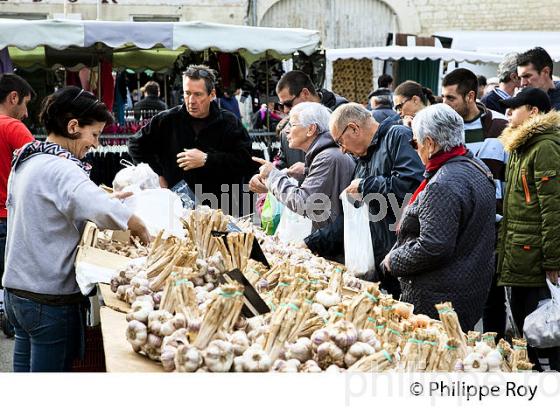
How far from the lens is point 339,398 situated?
1.92 meters

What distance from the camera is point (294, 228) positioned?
5.02 m

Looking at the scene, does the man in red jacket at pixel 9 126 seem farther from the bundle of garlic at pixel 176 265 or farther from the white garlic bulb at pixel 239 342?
the white garlic bulb at pixel 239 342

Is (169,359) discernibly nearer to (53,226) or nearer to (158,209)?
(53,226)

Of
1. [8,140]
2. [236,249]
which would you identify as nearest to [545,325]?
[236,249]

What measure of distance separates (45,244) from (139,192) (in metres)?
1.21

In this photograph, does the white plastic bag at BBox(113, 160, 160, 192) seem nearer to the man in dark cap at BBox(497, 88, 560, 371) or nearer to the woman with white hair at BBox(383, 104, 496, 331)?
the woman with white hair at BBox(383, 104, 496, 331)

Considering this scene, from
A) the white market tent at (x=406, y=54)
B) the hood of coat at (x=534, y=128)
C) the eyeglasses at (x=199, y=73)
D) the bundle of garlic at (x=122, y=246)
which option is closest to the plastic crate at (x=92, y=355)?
the bundle of garlic at (x=122, y=246)

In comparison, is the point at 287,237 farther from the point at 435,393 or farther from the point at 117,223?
the point at 435,393

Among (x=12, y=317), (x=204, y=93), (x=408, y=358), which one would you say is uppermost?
(x=204, y=93)

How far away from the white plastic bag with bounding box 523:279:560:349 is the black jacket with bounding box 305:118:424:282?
0.86 metres

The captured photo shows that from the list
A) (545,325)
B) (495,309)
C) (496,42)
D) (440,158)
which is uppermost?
(496,42)

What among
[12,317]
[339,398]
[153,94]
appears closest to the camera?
[339,398]

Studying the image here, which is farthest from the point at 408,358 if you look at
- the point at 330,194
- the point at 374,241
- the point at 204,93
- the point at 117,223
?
the point at 204,93

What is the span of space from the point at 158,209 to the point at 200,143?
5.00ft
